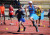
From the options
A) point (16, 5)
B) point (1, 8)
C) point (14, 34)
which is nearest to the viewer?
point (14, 34)

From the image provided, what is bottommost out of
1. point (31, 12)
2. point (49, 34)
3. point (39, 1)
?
point (49, 34)

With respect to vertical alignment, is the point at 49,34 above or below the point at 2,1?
below

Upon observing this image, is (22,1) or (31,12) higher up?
(22,1)

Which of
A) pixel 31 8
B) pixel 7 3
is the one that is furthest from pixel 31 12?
pixel 7 3

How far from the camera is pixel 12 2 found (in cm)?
1530

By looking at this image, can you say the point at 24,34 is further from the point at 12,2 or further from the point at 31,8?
the point at 12,2

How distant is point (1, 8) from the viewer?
34.7 ft

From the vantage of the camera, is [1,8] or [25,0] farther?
[25,0]

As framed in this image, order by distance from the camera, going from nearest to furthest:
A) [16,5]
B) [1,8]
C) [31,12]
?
[31,12] → [1,8] → [16,5]

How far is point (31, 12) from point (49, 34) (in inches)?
66.7

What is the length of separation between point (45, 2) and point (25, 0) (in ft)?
7.03

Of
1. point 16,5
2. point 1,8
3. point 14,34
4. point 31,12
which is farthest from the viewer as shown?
point 16,5

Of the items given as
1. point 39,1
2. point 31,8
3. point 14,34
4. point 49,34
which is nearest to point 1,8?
point 31,8

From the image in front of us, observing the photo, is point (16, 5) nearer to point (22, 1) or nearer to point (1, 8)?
point (22, 1)
